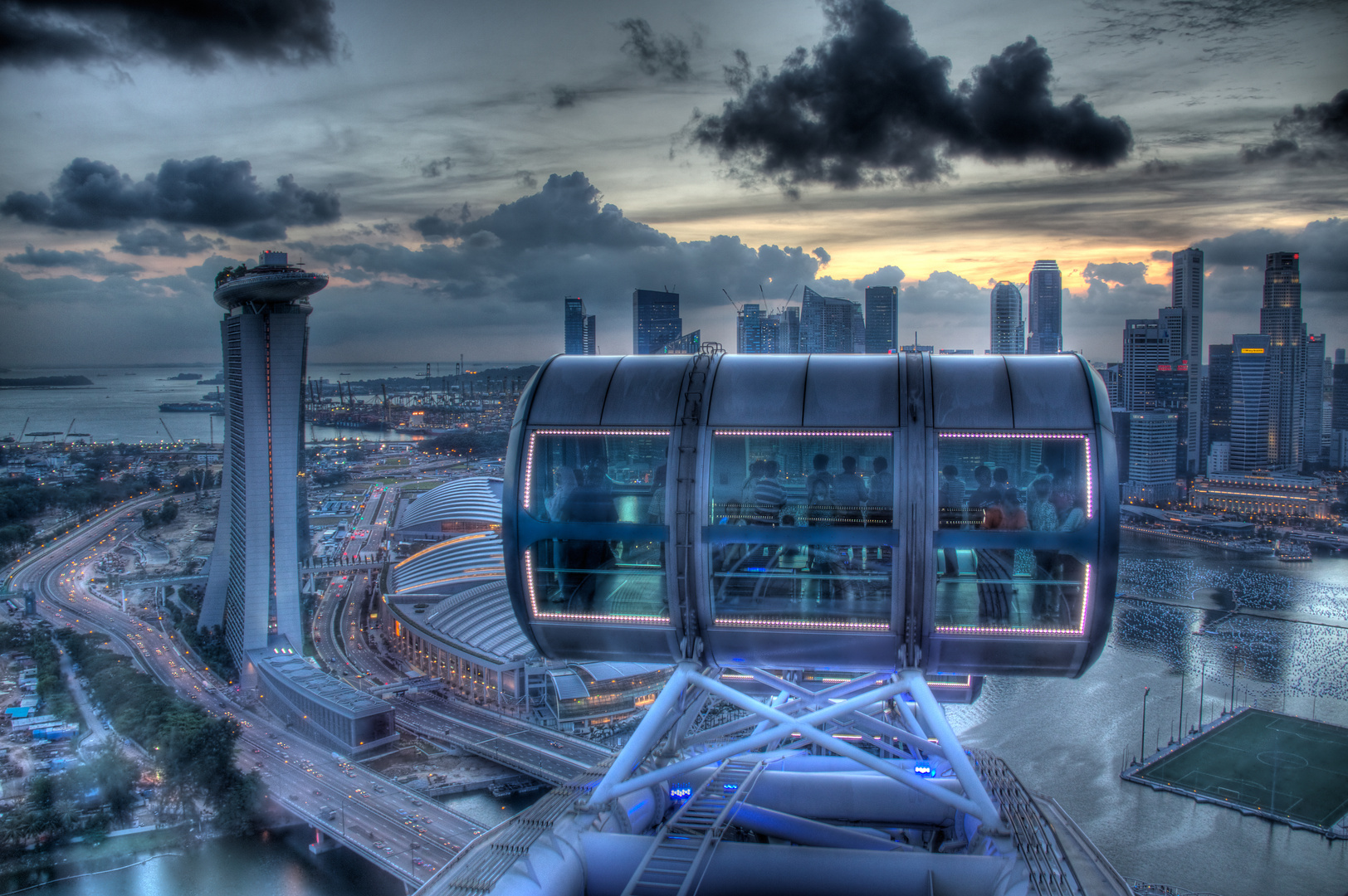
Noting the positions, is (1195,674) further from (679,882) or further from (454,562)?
(679,882)

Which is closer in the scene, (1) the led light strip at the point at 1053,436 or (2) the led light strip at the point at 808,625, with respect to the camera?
(1) the led light strip at the point at 1053,436

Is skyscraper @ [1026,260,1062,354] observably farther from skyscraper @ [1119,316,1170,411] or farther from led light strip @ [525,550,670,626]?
led light strip @ [525,550,670,626]

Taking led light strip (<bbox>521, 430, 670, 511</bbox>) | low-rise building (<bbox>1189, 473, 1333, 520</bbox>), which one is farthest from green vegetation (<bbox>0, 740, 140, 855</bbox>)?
low-rise building (<bbox>1189, 473, 1333, 520</bbox>)

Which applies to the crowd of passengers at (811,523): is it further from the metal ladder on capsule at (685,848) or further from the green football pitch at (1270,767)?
the green football pitch at (1270,767)

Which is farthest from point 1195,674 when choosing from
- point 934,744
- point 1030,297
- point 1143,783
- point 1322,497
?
point 1030,297

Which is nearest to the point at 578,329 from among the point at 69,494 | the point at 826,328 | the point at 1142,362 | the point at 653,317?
the point at 653,317

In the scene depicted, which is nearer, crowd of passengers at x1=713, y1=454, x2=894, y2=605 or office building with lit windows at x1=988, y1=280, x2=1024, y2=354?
crowd of passengers at x1=713, y1=454, x2=894, y2=605

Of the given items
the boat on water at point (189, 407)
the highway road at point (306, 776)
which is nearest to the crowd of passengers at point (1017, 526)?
the highway road at point (306, 776)
